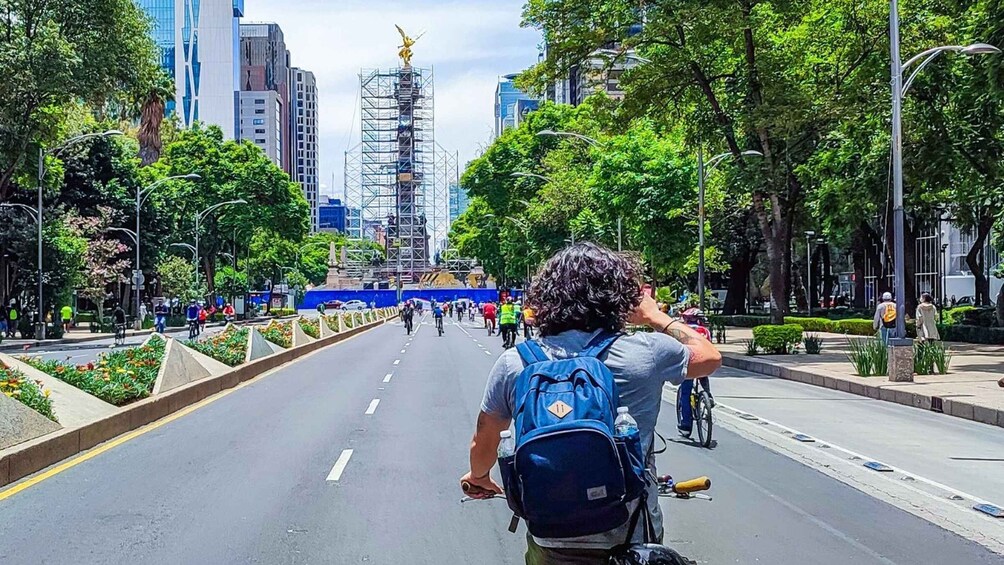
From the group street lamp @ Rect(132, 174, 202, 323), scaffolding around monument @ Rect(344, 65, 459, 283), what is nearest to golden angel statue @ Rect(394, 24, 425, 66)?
scaffolding around monument @ Rect(344, 65, 459, 283)

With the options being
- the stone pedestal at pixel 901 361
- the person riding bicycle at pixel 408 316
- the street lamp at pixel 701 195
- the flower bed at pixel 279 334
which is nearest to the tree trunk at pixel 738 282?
the street lamp at pixel 701 195

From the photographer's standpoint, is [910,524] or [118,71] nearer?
[910,524]

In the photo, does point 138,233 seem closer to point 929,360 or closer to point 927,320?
point 927,320

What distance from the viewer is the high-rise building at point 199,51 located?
176 meters

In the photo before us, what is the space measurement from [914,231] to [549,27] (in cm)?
2345

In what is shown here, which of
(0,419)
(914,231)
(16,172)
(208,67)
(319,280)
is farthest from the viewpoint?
(208,67)

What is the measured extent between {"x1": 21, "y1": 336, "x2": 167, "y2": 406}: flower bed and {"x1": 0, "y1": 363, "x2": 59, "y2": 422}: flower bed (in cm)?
183

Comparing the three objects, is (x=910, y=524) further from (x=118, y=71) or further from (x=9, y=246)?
(x=9, y=246)

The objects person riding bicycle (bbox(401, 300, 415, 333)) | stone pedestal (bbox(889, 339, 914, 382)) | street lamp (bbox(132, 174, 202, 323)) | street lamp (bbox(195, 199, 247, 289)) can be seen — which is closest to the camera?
stone pedestal (bbox(889, 339, 914, 382))

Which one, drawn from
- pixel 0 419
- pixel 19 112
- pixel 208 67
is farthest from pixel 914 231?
pixel 208 67

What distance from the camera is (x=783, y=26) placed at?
32906mm

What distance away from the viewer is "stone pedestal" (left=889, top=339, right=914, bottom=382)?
1952 centimetres

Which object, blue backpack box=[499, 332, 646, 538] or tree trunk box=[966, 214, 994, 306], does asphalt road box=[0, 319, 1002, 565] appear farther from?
tree trunk box=[966, 214, 994, 306]

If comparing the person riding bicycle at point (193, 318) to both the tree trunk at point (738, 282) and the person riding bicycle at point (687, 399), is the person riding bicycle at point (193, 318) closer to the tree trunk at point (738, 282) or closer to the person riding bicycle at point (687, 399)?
the tree trunk at point (738, 282)
